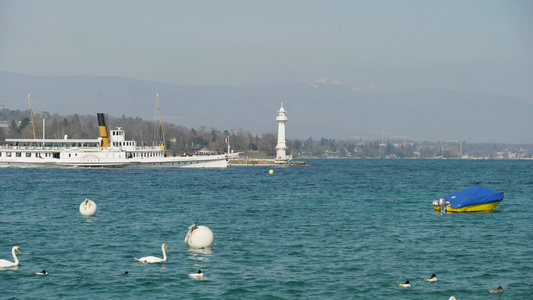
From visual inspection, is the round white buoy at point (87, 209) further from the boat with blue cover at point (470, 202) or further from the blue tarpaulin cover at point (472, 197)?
the blue tarpaulin cover at point (472, 197)

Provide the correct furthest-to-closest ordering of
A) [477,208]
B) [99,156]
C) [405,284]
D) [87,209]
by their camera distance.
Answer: [99,156] < [477,208] < [87,209] < [405,284]

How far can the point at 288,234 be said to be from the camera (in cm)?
3638

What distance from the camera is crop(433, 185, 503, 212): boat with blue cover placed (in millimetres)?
48031

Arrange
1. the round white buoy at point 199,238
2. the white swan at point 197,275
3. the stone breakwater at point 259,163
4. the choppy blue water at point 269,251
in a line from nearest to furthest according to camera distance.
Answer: the choppy blue water at point 269,251
the white swan at point 197,275
the round white buoy at point 199,238
the stone breakwater at point 259,163

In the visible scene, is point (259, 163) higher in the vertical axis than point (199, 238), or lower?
higher

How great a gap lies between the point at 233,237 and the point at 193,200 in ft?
82.0

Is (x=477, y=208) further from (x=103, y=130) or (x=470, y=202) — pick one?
(x=103, y=130)

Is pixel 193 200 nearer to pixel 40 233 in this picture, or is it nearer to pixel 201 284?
pixel 40 233

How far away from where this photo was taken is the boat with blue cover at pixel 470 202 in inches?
1891

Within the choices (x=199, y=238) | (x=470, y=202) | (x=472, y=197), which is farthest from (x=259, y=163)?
(x=199, y=238)

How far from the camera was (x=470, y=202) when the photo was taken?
48.0 meters

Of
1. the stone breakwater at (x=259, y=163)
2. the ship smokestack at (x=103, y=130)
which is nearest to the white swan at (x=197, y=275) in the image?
the ship smokestack at (x=103, y=130)

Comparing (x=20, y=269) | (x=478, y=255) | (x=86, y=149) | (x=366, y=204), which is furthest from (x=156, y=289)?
(x=86, y=149)

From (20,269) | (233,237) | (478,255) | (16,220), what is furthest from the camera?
(16,220)
